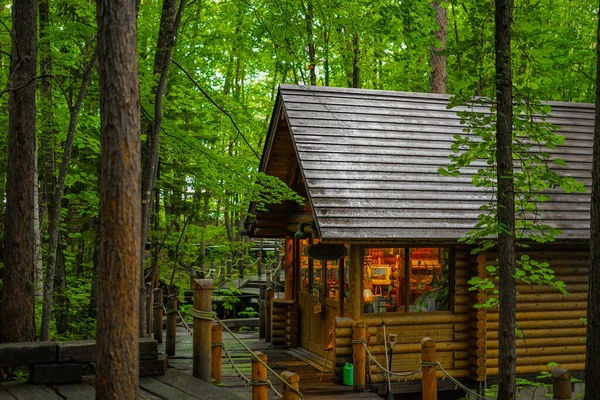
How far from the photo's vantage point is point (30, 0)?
9.45 meters

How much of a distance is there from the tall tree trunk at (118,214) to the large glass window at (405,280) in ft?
26.0

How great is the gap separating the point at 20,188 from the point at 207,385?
11.1 feet

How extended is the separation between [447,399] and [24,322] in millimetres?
8005

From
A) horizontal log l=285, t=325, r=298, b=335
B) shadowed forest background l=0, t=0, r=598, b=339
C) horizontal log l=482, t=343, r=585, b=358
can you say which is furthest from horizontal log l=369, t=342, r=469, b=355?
horizontal log l=285, t=325, r=298, b=335

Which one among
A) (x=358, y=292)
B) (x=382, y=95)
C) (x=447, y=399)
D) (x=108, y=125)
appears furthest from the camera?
(x=382, y=95)

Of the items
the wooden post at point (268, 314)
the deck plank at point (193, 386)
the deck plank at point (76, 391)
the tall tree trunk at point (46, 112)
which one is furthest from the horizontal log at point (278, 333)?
the deck plank at point (76, 391)

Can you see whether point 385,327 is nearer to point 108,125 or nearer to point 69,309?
point 69,309

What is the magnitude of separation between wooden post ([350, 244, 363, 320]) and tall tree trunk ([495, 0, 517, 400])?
4.62 metres

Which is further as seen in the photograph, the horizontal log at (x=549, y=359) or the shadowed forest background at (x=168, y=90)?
the horizontal log at (x=549, y=359)

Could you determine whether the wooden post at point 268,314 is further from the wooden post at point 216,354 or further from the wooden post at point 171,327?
the wooden post at point 216,354

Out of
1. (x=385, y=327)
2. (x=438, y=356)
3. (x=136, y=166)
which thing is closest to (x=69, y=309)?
(x=385, y=327)

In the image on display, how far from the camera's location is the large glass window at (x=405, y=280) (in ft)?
44.1

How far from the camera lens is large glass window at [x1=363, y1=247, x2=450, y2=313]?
1345 centimetres

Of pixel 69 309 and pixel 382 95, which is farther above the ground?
pixel 382 95
